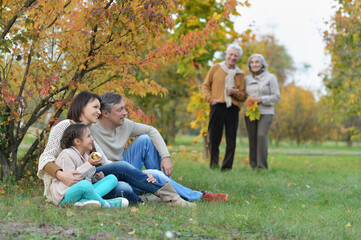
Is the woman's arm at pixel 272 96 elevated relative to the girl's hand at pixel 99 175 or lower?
elevated

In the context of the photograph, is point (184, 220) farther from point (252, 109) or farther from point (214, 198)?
point (252, 109)

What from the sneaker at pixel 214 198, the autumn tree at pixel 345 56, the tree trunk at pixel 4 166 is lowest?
the sneaker at pixel 214 198

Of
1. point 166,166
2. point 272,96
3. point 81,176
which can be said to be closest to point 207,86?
point 272,96

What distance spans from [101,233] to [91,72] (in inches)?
120

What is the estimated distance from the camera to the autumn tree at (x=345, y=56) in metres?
10.4

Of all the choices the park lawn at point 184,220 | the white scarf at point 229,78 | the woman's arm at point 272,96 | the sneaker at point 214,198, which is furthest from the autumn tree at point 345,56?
the sneaker at point 214,198

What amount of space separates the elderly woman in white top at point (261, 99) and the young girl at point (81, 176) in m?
4.63

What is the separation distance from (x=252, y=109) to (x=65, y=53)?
3851 mm

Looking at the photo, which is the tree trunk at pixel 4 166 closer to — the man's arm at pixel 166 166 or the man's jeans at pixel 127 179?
the man's jeans at pixel 127 179

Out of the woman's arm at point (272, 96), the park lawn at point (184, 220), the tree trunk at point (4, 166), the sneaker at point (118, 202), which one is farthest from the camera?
the woman's arm at point (272, 96)

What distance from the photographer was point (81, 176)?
388 cm

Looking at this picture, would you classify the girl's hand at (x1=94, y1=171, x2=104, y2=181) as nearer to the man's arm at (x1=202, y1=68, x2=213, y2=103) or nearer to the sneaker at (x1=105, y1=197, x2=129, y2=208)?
the sneaker at (x1=105, y1=197, x2=129, y2=208)

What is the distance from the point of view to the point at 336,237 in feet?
11.2

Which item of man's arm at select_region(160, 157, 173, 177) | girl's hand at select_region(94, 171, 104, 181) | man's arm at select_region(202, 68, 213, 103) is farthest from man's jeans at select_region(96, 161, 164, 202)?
man's arm at select_region(202, 68, 213, 103)
